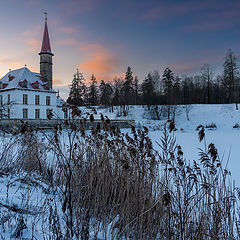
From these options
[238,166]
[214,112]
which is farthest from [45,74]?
[238,166]

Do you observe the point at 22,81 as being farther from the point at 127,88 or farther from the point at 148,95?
the point at 127,88

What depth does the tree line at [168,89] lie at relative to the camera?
37.0 meters

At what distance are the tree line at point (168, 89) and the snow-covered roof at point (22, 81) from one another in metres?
5.40

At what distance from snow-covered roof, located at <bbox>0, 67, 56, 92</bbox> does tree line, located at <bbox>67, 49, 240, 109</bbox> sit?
540cm

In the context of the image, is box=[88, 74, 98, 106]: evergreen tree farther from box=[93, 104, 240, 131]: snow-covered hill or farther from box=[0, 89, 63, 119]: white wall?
box=[0, 89, 63, 119]: white wall

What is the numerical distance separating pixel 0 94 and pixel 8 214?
33.2 m

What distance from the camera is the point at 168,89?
41.4 metres

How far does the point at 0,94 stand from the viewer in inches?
1224

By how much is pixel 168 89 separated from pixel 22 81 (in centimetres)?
2568

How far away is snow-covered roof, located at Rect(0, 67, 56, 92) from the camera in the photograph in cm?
2984

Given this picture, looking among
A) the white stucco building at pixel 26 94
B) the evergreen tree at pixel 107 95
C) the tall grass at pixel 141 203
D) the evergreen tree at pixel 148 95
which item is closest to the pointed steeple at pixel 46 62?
the white stucco building at pixel 26 94

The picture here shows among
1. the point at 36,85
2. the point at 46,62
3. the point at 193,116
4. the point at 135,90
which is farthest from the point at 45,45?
the point at 193,116

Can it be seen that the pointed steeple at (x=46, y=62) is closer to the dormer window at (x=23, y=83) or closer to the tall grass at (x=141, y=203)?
the dormer window at (x=23, y=83)

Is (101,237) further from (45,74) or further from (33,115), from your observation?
(45,74)
